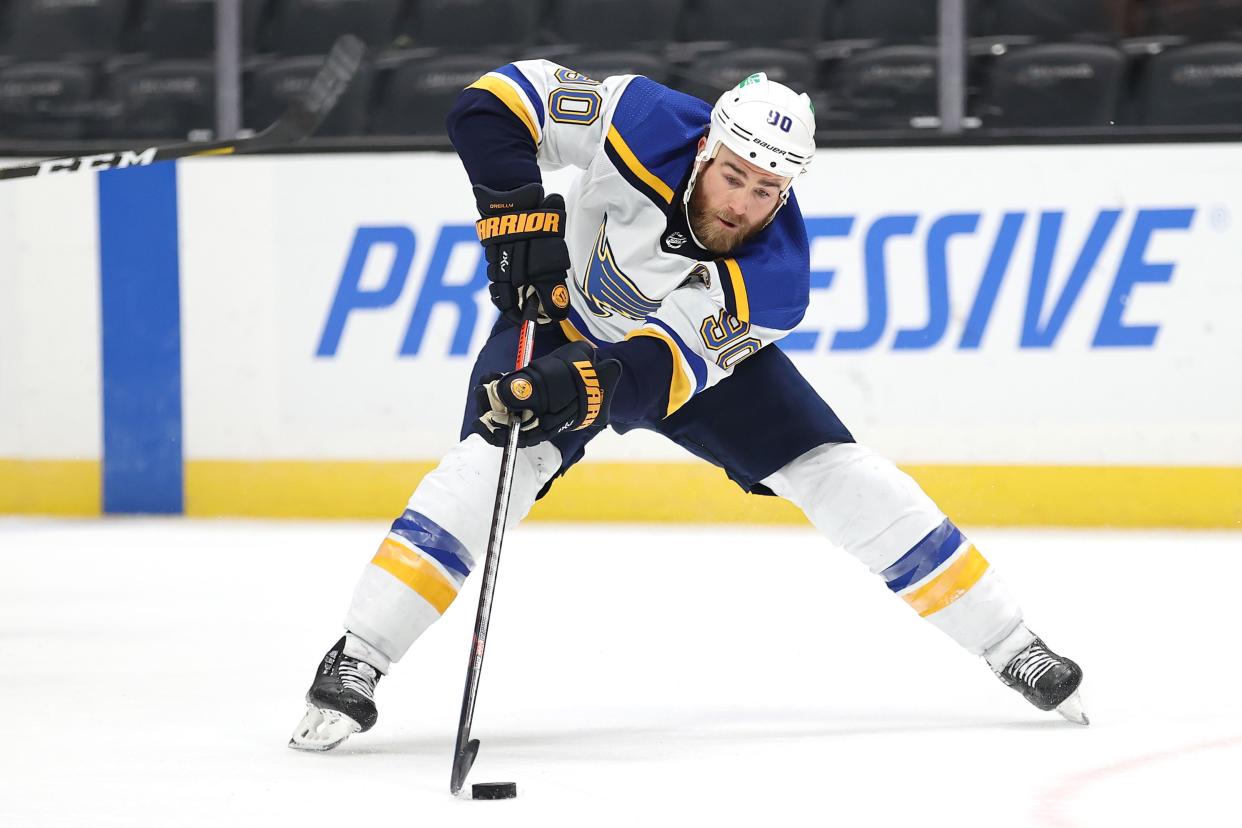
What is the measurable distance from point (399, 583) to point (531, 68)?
2.92 feet

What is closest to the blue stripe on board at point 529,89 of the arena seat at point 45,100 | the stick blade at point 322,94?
the stick blade at point 322,94

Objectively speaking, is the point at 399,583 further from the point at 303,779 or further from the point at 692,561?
the point at 692,561

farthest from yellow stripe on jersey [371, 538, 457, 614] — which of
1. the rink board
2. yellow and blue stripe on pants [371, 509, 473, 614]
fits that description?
the rink board

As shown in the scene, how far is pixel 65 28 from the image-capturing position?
652cm

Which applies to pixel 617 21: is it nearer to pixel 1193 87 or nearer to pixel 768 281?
pixel 1193 87

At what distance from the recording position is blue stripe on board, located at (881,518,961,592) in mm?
2768

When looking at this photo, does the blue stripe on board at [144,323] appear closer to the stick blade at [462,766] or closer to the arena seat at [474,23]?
the arena seat at [474,23]

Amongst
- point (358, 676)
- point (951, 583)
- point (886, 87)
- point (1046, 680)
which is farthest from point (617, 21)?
point (358, 676)

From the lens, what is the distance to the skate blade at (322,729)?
98.2 inches

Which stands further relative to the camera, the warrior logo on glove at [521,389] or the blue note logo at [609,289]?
the blue note logo at [609,289]

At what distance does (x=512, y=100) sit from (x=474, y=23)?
3.60 m

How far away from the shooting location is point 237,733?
8.81 ft

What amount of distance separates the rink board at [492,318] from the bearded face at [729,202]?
2.72 m

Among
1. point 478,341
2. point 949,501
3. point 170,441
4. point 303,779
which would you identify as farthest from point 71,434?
point 303,779
